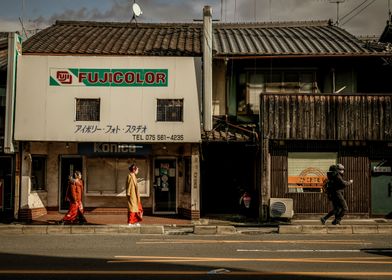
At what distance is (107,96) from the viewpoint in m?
20.8

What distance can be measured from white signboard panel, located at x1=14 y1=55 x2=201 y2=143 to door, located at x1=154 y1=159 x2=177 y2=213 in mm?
2016

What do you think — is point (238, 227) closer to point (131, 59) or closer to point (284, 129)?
point (284, 129)

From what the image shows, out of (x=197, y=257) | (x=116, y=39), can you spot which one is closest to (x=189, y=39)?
(x=116, y=39)

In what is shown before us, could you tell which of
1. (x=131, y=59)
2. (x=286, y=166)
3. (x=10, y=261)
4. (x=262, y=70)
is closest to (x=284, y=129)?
(x=286, y=166)

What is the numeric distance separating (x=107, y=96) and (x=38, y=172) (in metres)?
4.24

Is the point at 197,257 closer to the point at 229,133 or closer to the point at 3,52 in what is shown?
the point at 229,133

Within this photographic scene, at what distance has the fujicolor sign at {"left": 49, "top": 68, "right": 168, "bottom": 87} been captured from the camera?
20828 millimetres

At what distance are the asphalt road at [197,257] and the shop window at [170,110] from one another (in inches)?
248

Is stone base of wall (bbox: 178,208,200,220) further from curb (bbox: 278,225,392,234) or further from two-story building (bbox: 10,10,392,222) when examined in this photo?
curb (bbox: 278,225,392,234)

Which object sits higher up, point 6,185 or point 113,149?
point 113,149

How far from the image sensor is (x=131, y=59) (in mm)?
20953

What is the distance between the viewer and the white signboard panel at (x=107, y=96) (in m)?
20.7

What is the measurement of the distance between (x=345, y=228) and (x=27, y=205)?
11.2 m

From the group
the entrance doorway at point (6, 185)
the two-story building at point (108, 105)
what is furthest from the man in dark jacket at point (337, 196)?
the entrance doorway at point (6, 185)
